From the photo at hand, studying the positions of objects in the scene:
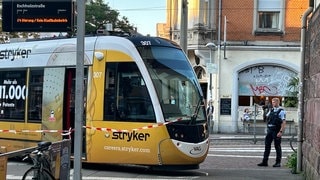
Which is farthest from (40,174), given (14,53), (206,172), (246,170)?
(14,53)

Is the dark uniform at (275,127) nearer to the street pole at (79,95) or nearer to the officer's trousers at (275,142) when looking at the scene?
the officer's trousers at (275,142)

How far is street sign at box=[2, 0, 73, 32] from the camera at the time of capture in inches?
293

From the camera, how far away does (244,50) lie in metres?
29.4

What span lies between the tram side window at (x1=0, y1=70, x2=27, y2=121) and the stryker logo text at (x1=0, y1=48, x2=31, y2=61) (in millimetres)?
385

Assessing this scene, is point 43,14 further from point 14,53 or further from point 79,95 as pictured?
point 14,53

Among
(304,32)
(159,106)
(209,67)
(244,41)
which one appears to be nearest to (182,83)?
(159,106)

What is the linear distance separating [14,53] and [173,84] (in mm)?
4792

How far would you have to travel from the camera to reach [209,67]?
1053 inches

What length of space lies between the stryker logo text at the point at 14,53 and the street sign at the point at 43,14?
6406 millimetres

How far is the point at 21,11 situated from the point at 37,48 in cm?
619

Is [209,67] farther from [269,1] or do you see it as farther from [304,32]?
[304,32]

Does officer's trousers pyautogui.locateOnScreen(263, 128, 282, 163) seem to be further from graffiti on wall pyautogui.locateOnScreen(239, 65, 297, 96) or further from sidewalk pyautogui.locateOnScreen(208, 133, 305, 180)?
graffiti on wall pyautogui.locateOnScreen(239, 65, 297, 96)

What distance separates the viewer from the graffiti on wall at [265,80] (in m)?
29.1

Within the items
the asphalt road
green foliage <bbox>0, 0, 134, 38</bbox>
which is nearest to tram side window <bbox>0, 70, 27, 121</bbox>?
the asphalt road
